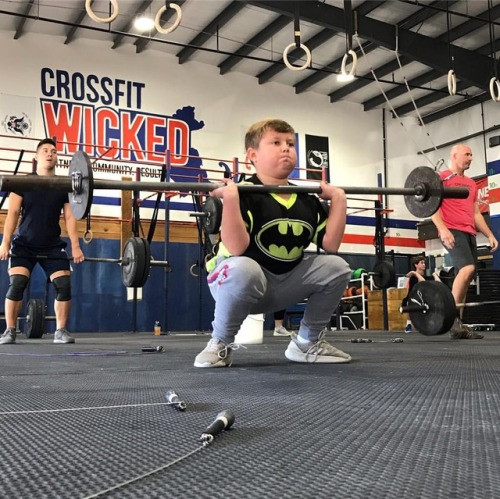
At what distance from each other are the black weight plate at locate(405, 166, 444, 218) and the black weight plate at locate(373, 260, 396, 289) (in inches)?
103

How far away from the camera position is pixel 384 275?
432cm

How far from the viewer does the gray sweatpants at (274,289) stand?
141 cm

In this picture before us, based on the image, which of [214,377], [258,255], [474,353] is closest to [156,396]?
[214,377]

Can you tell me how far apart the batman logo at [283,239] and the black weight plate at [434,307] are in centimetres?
66

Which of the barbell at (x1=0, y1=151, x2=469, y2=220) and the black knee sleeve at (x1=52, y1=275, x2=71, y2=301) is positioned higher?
the barbell at (x1=0, y1=151, x2=469, y2=220)

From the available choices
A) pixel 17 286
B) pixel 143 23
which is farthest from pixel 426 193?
pixel 143 23

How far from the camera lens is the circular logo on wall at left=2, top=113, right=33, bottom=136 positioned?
6.43 meters

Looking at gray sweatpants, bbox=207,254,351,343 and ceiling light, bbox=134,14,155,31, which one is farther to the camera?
ceiling light, bbox=134,14,155,31

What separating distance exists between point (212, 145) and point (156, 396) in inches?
272

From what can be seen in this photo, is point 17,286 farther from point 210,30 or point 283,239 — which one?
point 210,30

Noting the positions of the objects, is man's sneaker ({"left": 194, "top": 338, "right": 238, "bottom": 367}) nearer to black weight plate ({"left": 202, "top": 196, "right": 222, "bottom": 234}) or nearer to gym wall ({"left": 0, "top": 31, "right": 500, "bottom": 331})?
black weight plate ({"left": 202, "top": 196, "right": 222, "bottom": 234})

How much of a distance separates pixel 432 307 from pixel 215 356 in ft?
2.79

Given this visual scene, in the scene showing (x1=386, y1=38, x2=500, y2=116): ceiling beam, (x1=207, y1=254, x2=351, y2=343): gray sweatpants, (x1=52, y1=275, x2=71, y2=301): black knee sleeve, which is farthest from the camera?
(x1=386, y1=38, x2=500, y2=116): ceiling beam

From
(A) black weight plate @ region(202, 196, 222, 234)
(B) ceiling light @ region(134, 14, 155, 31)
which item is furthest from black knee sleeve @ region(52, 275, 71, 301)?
(B) ceiling light @ region(134, 14, 155, 31)
